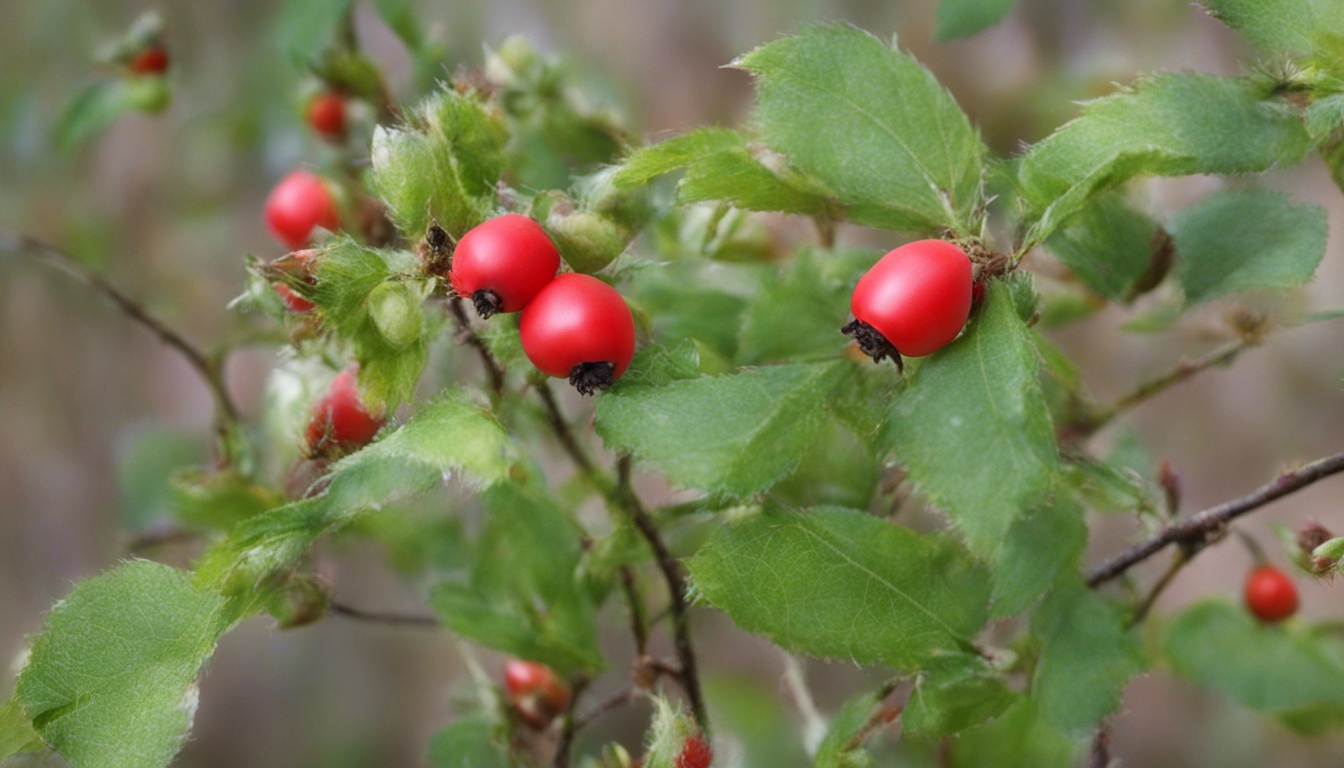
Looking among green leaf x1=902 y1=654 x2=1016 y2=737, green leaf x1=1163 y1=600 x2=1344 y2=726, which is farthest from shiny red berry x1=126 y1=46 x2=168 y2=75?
green leaf x1=1163 y1=600 x2=1344 y2=726

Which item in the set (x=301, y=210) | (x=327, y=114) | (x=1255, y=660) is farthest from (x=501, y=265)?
(x=1255, y=660)

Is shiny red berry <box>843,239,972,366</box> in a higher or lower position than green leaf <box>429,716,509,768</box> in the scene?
higher

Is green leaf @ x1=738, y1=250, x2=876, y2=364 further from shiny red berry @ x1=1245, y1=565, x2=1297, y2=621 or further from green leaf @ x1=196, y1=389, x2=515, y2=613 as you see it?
shiny red berry @ x1=1245, y1=565, x2=1297, y2=621

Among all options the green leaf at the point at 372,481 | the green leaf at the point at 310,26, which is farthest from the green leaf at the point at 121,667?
the green leaf at the point at 310,26

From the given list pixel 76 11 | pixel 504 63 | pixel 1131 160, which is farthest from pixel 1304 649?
pixel 76 11

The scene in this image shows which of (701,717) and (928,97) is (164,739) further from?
(928,97)

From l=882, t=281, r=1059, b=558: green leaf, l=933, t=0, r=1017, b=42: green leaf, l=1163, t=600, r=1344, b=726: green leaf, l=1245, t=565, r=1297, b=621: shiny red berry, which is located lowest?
l=1163, t=600, r=1344, b=726: green leaf
